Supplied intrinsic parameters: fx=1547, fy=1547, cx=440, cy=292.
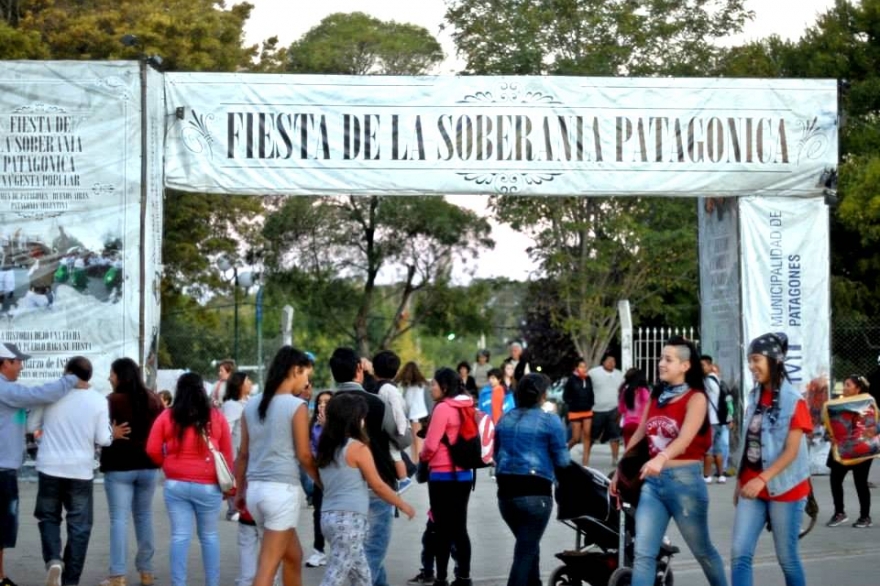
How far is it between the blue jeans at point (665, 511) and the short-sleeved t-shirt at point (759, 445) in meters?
0.30

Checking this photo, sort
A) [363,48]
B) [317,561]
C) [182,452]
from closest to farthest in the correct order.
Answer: [182,452] < [317,561] < [363,48]

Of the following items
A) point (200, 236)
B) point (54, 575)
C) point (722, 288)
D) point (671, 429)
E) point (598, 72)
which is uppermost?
point (598, 72)

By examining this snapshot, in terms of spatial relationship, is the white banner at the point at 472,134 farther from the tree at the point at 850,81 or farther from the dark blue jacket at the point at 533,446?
the tree at the point at 850,81

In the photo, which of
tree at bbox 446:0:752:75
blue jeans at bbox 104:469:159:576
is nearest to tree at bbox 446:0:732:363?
tree at bbox 446:0:752:75

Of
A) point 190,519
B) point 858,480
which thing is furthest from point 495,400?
point 190,519

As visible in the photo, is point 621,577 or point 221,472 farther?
point 221,472

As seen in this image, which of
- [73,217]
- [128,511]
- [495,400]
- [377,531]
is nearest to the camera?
[377,531]

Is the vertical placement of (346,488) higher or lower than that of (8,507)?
higher

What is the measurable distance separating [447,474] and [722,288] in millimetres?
11680

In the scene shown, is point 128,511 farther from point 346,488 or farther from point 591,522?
point 591,522

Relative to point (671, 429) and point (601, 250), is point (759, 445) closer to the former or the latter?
point (671, 429)

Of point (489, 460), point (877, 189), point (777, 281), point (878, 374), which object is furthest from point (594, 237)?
point (489, 460)

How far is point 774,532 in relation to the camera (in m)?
9.25

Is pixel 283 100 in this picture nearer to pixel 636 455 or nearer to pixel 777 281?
pixel 777 281
